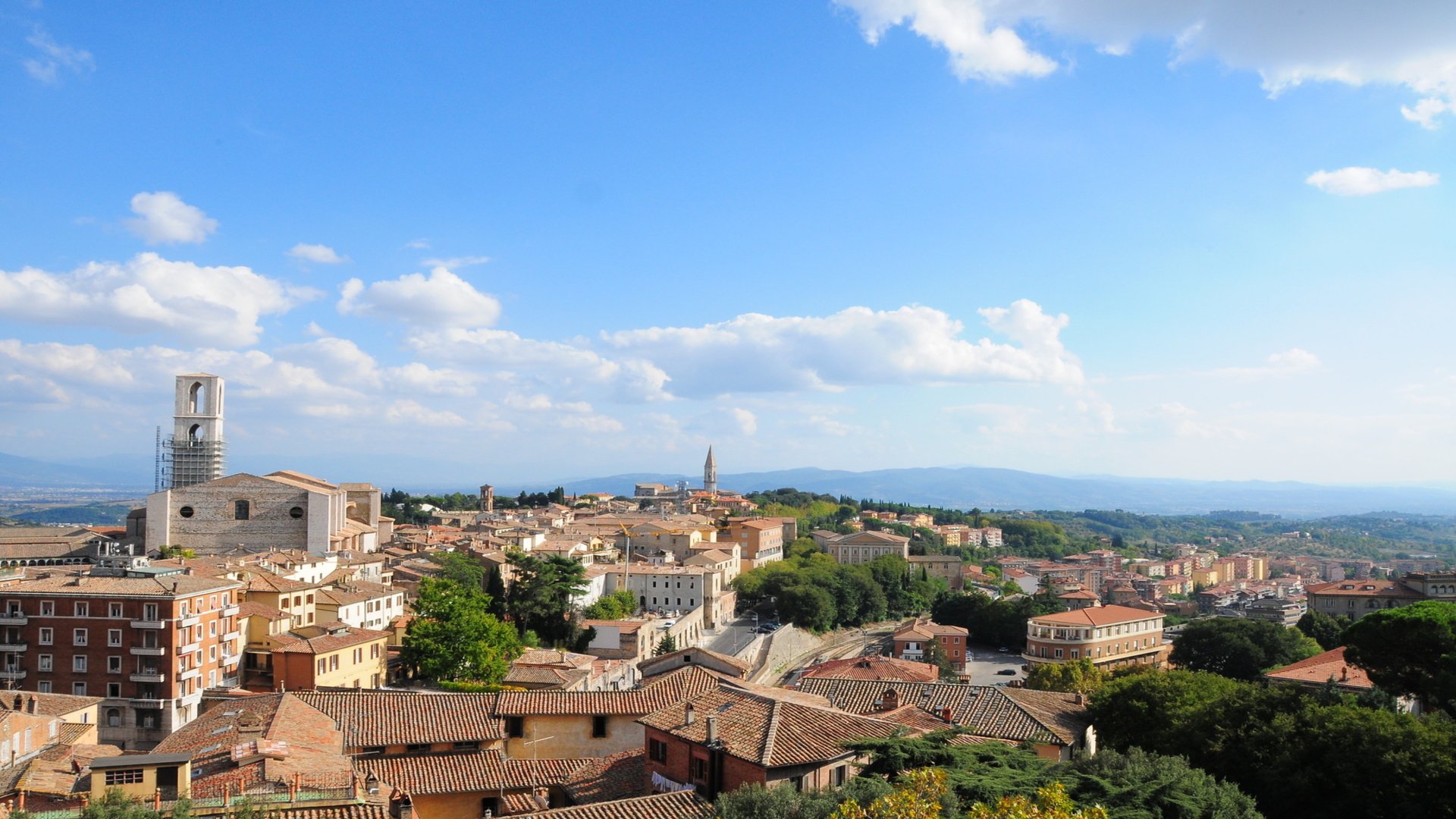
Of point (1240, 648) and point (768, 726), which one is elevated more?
point (768, 726)

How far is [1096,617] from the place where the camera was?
55.5 m

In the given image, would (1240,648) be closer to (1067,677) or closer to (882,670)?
(1067,677)

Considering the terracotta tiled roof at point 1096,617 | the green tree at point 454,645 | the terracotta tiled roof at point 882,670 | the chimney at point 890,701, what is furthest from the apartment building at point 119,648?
the terracotta tiled roof at point 1096,617

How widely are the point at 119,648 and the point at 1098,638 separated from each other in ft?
144

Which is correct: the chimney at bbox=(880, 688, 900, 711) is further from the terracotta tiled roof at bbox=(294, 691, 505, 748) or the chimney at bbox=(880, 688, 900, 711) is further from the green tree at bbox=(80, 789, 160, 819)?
the green tree at bbox=(80, 789, 160, 819)

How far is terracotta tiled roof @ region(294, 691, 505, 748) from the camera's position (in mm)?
17781

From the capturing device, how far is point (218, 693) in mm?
26781

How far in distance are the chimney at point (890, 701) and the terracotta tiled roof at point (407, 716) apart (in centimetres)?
708

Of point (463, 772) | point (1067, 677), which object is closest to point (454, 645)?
point (463, 772)

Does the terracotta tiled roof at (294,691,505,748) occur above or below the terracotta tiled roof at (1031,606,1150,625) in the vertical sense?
above

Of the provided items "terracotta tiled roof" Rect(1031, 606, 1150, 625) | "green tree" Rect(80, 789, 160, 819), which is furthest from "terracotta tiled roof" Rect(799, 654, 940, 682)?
"green tree" Rect(80, 789, 160, 819)

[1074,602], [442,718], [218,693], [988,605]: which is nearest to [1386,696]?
[442,718]

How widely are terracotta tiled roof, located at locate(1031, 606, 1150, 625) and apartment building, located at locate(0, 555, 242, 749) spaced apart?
4094 cm

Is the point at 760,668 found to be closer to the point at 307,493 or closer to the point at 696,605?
the point at 696,605
